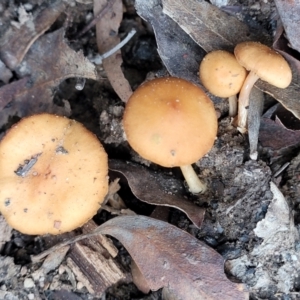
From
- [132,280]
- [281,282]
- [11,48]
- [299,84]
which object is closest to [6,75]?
[11,48]

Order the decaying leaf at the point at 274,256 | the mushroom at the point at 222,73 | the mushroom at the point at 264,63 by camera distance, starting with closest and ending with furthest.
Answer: the mushroom at the point at 264,63 → the mushroom at the point at 222,73 → the decaying leaf at the point at 274,256

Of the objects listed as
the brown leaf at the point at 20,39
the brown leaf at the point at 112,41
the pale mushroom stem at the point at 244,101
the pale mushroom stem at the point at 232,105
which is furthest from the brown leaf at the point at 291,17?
the brown leaf at the point at 20,39

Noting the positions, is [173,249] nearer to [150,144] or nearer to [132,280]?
[132,280]

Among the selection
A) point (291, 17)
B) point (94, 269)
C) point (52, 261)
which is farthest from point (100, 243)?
point (291, 17)

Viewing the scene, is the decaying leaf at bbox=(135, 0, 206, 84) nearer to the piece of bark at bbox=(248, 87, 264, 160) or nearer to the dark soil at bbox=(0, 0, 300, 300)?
the dark soil at bbox=(0, 0, 300, 300)

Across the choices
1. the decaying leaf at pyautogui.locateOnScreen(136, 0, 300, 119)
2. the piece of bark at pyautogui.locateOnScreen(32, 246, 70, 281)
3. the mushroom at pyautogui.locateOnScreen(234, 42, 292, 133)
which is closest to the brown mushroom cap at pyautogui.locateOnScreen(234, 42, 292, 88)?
the mushroom at pyautogui.locateOnScreen(234, 42, 292, 133)

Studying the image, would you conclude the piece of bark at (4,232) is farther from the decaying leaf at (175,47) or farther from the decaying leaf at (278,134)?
the decaying leaf at (278,134)
